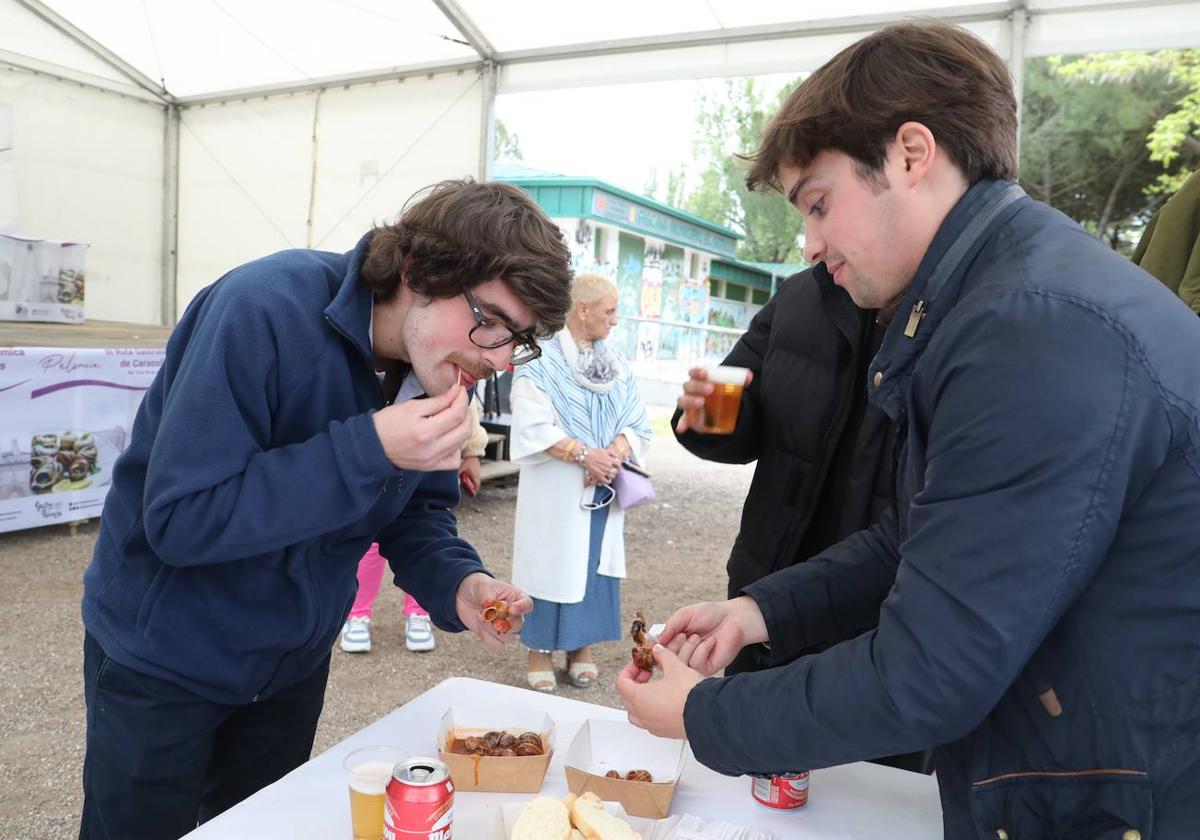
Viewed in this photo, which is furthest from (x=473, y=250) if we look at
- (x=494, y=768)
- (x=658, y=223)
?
(x=658, y=223)

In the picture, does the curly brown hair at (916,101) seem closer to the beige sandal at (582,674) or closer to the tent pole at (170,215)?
the beige sandal at (582,674)

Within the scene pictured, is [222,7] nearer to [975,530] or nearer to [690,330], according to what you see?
[975,530]

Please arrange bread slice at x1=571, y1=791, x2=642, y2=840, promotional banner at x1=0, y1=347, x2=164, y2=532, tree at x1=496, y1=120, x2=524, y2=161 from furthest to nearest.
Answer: tree at x1=496, y1=120, x2=524, y2=161 → promotional banner at x1=0, y1=347, x2=164, y2=532 → bread slice at x1=571, y1=791, x2=642, y2=840

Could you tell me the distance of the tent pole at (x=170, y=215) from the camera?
34.9ft

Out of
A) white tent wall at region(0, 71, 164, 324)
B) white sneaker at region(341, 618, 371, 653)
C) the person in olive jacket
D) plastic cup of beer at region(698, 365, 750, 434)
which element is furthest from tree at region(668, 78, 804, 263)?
plastic cup of beer at region(698, 365, 750, 434)

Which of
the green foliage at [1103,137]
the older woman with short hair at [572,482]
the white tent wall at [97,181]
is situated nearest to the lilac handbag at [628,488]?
the older woman with short hair at [572,482]

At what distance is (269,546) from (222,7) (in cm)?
906

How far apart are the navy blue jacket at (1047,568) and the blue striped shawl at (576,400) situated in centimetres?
350

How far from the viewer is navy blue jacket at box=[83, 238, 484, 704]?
146 centimetres

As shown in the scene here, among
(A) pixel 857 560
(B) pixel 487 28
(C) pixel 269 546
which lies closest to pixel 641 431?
(A) pixel 857 560

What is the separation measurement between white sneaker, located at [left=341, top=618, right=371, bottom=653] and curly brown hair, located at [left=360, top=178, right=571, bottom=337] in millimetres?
3511

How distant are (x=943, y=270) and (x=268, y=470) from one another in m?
1.10

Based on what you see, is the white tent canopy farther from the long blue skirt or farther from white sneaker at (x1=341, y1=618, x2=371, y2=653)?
white sneaker at (x1=341, y1=618, x2=371, y2=653)

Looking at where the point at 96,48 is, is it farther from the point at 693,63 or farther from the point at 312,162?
the point at 693,63
